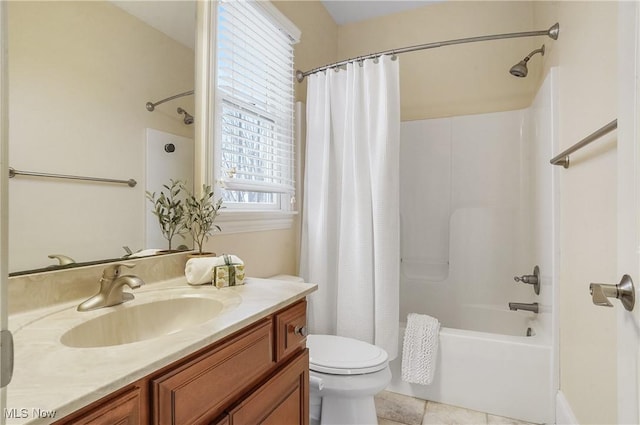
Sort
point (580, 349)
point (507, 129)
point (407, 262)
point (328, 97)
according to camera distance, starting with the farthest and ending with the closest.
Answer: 1. point (407, 262)
2. point (507, 129)
3. point (328, 97)
4. point (580, 349)

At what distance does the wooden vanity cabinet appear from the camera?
1.78ft

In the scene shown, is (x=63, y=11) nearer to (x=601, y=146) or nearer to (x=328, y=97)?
(x=328, y=97)

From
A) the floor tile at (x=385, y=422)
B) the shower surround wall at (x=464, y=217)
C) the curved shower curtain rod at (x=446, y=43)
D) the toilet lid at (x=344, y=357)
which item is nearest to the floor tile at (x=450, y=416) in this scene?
the floor tile at (x=385, y=422)

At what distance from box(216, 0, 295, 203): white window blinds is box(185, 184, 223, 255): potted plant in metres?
0.14

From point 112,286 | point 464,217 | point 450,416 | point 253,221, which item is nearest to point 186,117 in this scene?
point 253,221

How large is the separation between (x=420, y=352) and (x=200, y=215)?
1380 mm

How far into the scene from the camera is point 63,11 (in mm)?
919

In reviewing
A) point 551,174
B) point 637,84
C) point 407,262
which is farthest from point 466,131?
point 637,84

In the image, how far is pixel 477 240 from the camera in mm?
2463

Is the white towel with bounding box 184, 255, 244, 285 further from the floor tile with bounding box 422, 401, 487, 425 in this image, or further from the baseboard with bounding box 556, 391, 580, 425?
the baseboard with bounding box 556, 391, 580, 425

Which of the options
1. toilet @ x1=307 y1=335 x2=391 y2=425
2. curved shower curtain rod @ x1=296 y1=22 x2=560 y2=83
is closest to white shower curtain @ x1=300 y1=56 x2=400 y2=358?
curved shower curtain rod @ x1=296 y1=22 x2=560 y2=83

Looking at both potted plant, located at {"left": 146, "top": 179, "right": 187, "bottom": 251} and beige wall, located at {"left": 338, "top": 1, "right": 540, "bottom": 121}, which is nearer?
potted plant, located at {"left": 146, "top": 179, "right": 187, "bottom": 251}

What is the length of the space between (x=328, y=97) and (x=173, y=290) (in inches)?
55.2

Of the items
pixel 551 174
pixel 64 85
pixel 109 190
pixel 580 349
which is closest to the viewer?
pixel 64 85
